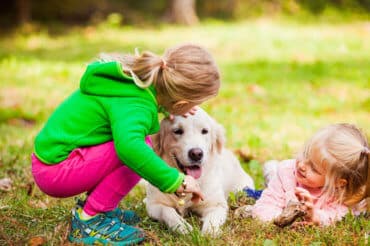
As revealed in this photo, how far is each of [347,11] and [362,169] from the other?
14366 mm

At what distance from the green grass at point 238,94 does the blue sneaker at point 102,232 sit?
0.09 m

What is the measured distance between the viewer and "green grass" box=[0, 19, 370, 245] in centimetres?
355

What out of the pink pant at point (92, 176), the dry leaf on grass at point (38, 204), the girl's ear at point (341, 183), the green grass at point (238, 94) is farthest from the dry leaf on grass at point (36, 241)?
the girl's ear at point (341, 183)

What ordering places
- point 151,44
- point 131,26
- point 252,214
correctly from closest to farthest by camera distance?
1. point 252,214
2. point 151,44
3. point 131,26

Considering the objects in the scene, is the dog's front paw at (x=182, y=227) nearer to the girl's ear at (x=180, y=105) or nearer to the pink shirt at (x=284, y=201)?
the pink shirt at (x=284, y=201)

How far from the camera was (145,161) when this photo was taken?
10.1 ft

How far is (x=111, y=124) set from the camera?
3184mm

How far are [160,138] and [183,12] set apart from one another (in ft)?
42.7

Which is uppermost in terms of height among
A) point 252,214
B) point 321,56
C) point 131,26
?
point 252,214

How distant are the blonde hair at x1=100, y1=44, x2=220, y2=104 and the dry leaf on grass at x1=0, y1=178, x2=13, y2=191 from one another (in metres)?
1.62

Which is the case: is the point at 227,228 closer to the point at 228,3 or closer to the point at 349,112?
the point at 349,112

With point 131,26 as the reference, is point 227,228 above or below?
above

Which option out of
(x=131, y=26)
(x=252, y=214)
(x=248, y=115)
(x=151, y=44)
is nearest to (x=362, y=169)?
(x=252, y=214)

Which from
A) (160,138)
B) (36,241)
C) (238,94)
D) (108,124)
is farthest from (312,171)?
(238,94)
